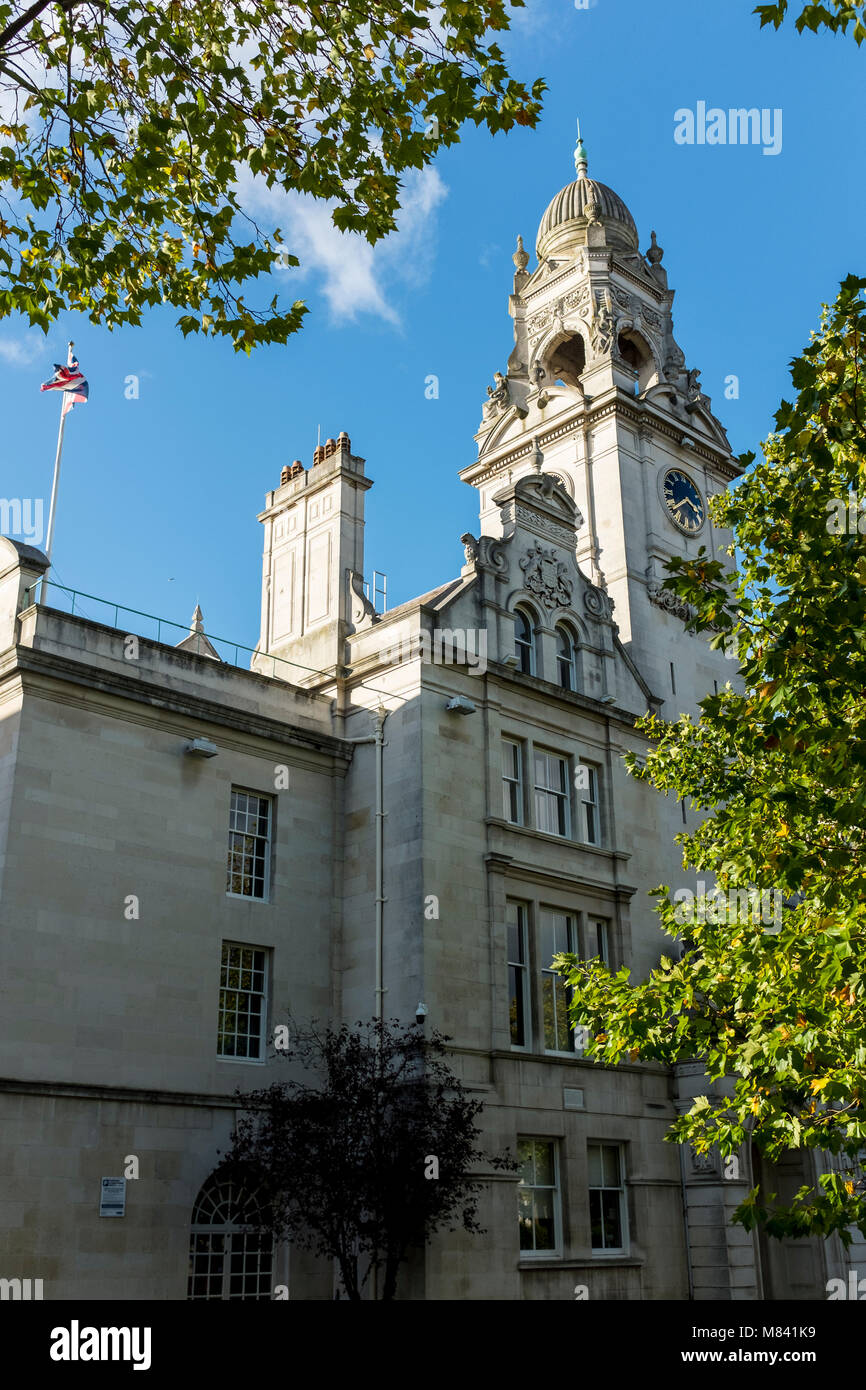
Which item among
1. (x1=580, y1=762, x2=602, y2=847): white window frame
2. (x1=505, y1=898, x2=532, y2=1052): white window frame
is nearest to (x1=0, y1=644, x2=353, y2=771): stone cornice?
(x1=505, y1=898, x2=532, y2=1052): white window frame

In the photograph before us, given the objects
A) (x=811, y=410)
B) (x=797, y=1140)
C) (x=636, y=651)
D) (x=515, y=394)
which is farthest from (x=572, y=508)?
(x=797, y=1140)

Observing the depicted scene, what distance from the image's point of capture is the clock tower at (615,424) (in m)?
41.7

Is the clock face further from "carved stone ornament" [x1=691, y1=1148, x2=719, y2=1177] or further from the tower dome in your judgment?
"carved stone ornament" [x1=691, y1=1148, x2=719, y2=1177]

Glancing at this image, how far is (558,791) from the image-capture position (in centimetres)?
3198

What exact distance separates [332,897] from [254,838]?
2.40m

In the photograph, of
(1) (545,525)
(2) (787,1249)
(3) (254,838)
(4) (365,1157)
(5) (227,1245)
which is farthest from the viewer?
(1) (545,525)

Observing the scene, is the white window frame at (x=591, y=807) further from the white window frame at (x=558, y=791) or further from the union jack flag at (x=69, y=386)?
the union jack flag at (x=69, y=386)

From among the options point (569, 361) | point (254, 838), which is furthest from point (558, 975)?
point (569, 361)

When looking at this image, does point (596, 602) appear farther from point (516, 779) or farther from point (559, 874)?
point (559, 874)

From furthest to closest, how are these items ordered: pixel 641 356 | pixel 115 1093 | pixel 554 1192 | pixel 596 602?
pixel 641 356 < pixel 596 602 < pixel 554 1192 < pixel 115 1093

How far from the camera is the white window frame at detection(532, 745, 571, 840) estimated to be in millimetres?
30984

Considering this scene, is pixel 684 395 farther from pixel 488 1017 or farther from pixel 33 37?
pixel 33 37

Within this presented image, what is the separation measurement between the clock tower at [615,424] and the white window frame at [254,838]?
14.8 meters

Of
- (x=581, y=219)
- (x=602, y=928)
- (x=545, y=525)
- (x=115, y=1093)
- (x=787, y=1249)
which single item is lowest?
(x=787, y=1249)
